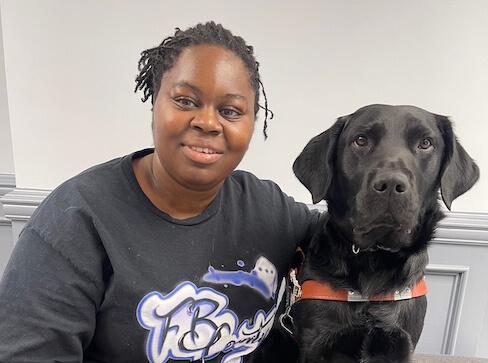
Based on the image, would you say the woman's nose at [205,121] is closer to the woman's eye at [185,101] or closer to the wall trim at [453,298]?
the woman's eye at [185,101]

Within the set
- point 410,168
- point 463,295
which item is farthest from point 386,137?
point 463,295

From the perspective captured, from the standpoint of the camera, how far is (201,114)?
866 millimetres

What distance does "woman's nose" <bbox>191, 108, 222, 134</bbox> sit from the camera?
0.86 metres

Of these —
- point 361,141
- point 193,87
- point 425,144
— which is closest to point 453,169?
point 425,144

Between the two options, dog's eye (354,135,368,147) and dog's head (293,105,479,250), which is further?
dog's eye (354,135,368,147)

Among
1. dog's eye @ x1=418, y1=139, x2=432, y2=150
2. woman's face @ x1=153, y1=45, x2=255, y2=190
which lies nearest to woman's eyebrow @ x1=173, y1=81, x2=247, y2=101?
woman's face @ x1=153, y1=45, x2=255, y2=190

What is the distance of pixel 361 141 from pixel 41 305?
834mm

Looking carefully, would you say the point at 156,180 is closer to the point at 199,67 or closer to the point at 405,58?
the point at 199,67

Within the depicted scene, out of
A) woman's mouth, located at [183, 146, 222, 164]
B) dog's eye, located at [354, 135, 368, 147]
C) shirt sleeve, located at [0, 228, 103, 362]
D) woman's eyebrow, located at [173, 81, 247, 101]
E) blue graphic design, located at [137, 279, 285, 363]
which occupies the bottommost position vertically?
blue graphic design, located at [137, 279, 285, 363]

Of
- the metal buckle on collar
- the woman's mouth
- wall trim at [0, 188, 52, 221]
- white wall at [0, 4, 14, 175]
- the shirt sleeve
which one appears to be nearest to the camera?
the shirt sleeve

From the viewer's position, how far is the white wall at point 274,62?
1.49 meters

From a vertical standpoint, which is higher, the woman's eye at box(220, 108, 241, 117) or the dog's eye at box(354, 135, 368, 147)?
the woman's eye at box(220, 108, 241, 117)

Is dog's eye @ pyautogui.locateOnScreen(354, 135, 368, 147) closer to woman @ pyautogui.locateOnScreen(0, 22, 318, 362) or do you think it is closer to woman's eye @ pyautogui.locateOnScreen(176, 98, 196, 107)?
woman @ pyautogui.locateOnScreen(0, 22, 318, 362)

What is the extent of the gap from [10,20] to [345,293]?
1492 mm
